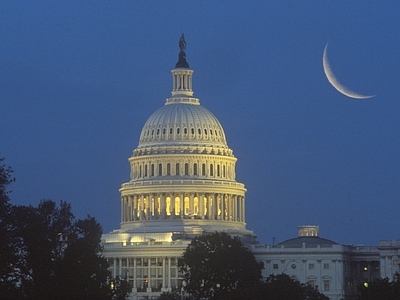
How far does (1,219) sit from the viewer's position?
159 m

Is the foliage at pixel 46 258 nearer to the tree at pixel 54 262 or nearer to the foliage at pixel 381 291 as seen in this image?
the tree at pixel 54 262

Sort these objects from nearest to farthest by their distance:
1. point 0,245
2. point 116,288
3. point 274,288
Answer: point 0,245 < point 116,288 < point 274,288

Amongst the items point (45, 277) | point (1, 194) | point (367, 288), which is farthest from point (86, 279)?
point (367, 288)

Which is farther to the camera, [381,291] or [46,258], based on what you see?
[381,291]

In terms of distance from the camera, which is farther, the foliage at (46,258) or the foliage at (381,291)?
the foliage at (381,291)

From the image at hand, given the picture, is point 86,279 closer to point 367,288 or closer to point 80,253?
point 80,253

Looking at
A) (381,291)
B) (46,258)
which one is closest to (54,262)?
(46,258)

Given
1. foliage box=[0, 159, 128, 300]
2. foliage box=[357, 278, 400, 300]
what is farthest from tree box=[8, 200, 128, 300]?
foliage box=[357, 278, 400, 300]

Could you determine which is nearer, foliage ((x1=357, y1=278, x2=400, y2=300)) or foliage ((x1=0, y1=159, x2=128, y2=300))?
foliage ((x1=0, y1=159, x2=128, y2=300))

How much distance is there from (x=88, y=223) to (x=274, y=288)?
69.7ft

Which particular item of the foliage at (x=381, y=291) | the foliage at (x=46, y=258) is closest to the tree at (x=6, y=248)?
the foliage at (x=46, y=258)

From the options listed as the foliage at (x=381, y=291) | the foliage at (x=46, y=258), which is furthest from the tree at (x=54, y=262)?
the foliage at (x=381, y=291)

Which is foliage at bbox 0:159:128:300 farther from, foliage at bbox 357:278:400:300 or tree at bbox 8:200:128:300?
foliage at bbox 357:278:400:300

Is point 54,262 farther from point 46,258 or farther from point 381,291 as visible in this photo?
point 381,291
